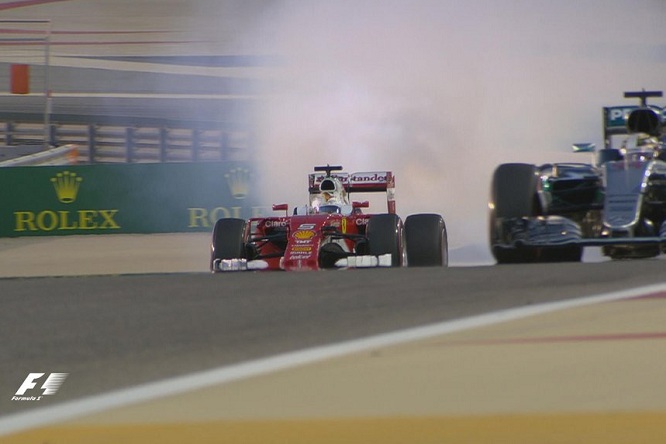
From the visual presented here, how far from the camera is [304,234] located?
459 inches

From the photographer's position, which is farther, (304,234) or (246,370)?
(304,234)

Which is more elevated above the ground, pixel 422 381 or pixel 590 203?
pixel 590 203

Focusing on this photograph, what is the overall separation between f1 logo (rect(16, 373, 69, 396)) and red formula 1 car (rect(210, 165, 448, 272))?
5.95m

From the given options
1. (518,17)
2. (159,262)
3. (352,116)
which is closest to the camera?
(159,262)

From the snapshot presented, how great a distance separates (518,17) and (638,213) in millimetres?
21558

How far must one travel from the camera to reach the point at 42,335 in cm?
615

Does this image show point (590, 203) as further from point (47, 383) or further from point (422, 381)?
point (47, 383)

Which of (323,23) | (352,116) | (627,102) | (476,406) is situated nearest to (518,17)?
(627,102)

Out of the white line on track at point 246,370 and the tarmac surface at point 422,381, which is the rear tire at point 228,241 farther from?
the white line on track at point 246,370

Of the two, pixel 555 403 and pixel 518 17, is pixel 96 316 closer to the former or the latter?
pixel 555 403

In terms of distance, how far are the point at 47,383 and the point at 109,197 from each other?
13700 millimetres

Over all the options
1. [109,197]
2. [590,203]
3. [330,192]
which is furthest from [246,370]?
[109,197]

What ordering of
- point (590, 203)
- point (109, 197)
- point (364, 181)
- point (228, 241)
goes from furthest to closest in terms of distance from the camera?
point (109, 197) → point (364, 181) → point (228, 241) → point (590, 203)

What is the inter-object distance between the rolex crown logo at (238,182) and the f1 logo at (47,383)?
13.0 metres
